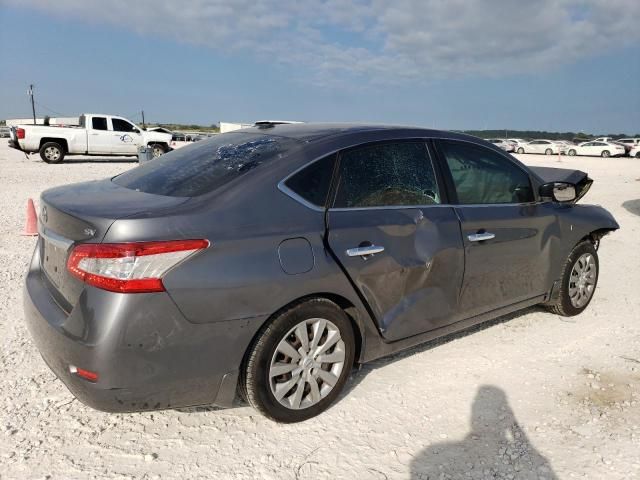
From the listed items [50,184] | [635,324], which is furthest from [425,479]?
[50,184]

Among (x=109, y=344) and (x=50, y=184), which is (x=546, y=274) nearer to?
(x=109, y=344)

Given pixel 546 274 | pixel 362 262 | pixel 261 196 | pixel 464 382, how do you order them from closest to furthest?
1. pixel 261 196
2. pixel 362 262
3. pixel 464 382
4. pixel 546 274

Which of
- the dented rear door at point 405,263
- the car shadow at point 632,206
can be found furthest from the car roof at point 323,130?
the car shadow at point 632,206

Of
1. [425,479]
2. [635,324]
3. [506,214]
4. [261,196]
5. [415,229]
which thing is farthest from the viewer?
[635,324]

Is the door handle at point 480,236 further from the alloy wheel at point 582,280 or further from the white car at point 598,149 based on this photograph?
the white car at point 598,149

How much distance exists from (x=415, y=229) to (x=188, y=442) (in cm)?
173

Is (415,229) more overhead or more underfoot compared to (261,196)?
more underfoot

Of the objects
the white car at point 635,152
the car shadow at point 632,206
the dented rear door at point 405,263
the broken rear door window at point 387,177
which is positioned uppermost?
the broken rear door window at point 387,177

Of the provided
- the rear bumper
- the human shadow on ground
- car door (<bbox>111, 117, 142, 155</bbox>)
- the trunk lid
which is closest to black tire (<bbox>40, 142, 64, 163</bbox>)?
car door (<bbox>111, 117, 142, 155</bbox>)

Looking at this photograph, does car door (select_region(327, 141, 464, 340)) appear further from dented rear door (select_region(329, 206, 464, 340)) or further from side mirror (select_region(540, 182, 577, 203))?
side mirror (select_region(540, 182, 577, 203))

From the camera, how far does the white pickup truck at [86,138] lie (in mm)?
17797

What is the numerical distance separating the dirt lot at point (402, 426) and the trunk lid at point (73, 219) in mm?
751

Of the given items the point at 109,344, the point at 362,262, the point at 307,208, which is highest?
the point at 307,208

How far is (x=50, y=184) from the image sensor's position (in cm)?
1235
